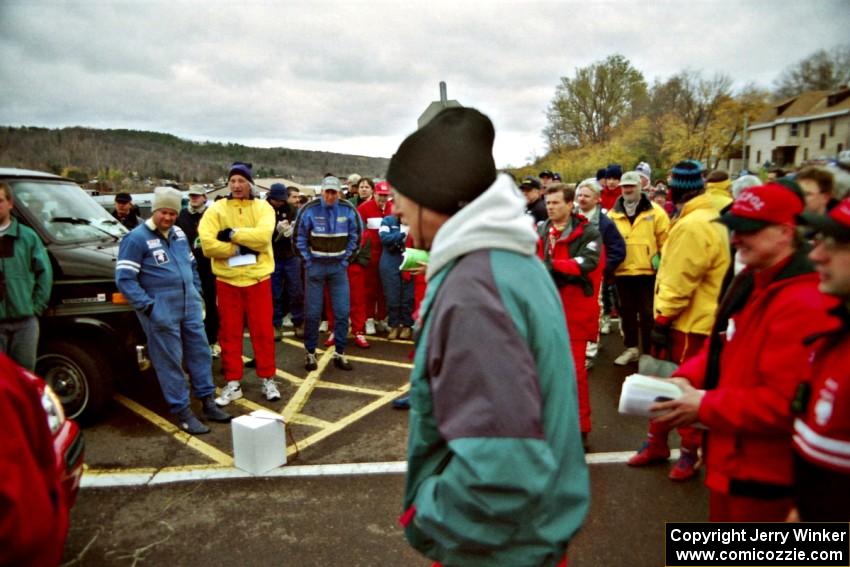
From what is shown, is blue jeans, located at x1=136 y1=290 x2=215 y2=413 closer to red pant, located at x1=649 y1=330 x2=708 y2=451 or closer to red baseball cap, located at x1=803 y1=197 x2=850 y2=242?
red pant, located at x1=649 y1=330 x2=708 y2=451

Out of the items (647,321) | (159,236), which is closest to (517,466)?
(159,236)

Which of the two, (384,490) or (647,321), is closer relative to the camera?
(384,490)

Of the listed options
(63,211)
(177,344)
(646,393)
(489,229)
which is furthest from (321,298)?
(489,229)

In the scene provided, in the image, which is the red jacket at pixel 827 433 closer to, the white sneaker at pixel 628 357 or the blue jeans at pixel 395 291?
the white sneaker at pixel 628 357

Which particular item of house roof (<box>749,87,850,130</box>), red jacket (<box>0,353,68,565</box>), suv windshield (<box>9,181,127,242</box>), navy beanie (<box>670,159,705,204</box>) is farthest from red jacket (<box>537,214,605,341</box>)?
house roof (<box>749,87,850,130</box>)

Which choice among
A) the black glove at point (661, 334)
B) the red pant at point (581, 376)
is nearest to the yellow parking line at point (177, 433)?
the red pant at point (581, 376)

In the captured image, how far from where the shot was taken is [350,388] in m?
6.07

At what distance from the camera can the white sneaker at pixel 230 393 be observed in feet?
18.2

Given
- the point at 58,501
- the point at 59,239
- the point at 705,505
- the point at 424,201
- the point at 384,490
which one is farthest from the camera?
the point at 59,239

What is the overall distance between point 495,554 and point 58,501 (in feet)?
4.73

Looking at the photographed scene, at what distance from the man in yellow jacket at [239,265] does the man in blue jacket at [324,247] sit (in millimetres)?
901

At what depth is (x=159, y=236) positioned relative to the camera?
4.68 meters

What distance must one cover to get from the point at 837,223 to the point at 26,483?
255 centimetres

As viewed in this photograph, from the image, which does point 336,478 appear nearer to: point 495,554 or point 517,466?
point 495,554
